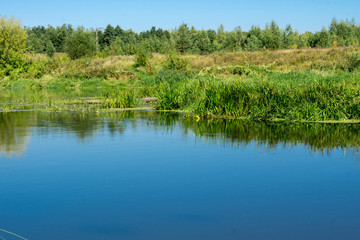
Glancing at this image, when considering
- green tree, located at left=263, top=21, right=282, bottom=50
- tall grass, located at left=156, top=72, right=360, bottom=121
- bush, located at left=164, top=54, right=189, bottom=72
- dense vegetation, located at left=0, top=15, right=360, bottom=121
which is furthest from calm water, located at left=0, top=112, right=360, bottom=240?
green tree, located at left=263, top=21, right=282, bottom=50

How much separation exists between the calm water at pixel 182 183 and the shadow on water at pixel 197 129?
0.06 metres

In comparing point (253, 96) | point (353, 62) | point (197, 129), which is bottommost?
point (197, 129)

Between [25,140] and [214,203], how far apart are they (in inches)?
294

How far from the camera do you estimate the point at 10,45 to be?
170ft

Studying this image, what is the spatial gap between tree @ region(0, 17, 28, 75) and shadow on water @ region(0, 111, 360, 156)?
34.4 metres

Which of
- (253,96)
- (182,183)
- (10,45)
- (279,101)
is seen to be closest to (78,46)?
(10,45)

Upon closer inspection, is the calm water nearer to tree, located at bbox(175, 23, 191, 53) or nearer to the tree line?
the tree line

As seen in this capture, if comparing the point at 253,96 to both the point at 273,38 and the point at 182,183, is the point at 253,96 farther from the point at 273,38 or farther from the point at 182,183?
the point at 273,38

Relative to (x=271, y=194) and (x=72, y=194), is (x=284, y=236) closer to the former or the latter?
(x=271, y=194)

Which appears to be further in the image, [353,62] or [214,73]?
[353,62]

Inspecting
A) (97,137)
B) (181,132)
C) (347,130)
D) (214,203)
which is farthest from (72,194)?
(347,130)

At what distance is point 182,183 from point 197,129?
21.5 feet

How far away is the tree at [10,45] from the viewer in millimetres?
50812

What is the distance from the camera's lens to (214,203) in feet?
22.8
